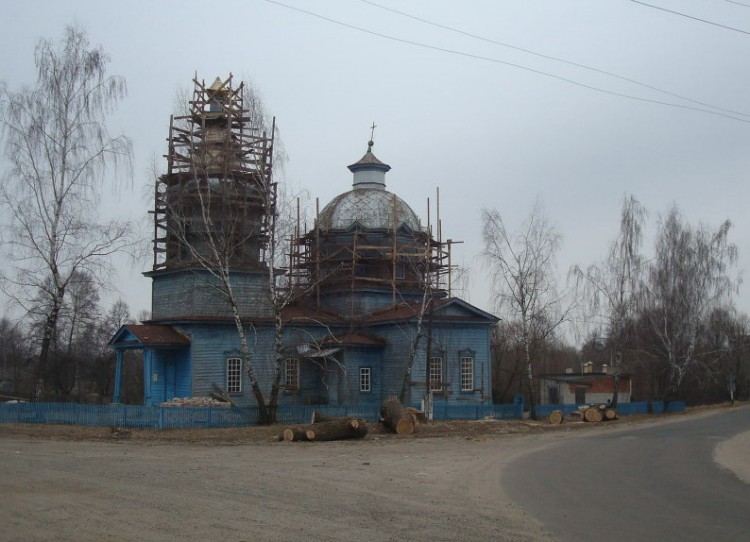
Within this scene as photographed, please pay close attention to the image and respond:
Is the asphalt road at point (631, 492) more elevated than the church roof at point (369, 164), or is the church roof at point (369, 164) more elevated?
the church roof at point (369, 164)

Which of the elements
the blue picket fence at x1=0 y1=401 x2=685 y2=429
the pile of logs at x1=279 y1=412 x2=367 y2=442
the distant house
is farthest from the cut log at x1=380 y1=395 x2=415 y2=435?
the distant house

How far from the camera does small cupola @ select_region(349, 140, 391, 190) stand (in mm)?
45500

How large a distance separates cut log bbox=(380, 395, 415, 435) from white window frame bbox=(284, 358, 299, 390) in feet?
29.4

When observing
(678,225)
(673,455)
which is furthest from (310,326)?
(678,225)

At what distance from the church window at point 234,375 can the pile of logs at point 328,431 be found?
9.43 metres

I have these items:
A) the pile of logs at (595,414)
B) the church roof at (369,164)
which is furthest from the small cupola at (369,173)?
the pile of logs at (595,414)

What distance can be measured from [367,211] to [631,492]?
29.7 metres

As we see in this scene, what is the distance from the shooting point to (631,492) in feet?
45.8

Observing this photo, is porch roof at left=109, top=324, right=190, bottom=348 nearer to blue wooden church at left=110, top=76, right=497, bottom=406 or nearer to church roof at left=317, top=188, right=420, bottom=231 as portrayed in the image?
blue wooden church at left=110, top=76, right=497, bottom=406

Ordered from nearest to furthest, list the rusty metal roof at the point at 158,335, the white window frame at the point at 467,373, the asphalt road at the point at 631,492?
the asphalt road at the point at 631,492 < the rusty metal roof at the point at 158,335 < the white window frame at the point at 467,373

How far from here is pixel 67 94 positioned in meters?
31.3

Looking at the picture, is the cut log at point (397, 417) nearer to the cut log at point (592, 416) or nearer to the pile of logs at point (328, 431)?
the pile of logs at point (328, 431)

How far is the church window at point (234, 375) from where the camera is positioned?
35.3 m

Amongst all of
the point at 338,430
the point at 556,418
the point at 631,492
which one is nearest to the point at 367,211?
the point at 556,418
